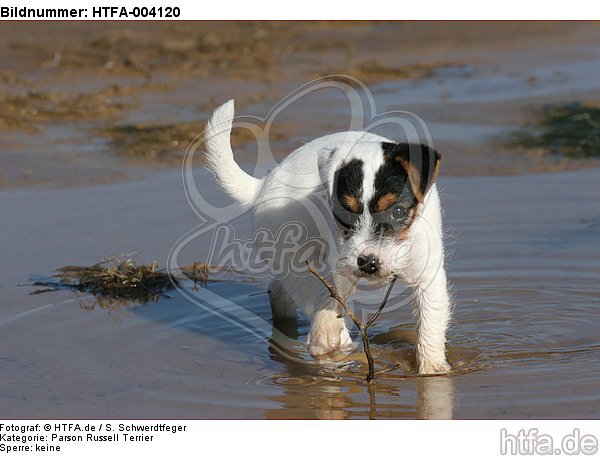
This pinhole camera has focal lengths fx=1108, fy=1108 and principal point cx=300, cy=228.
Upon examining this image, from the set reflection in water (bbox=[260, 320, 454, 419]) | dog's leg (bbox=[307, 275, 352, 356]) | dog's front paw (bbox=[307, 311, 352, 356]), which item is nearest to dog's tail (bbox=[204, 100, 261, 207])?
dog's leg (bbox=[307, 275, 352, 356])

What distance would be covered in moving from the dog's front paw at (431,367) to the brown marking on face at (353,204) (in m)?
1.15

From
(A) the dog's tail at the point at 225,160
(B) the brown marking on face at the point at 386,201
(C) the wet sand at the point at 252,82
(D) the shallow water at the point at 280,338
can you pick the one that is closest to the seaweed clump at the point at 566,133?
(C) the wet sand at the point at 252,82

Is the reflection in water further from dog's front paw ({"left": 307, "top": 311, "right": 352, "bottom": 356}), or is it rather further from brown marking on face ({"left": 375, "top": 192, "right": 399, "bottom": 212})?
brown marking on face ({"left": 375, "top": 192, "right": 399, "bottom": 212})

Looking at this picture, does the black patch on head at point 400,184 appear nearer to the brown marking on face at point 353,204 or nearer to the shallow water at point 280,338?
the brown marking on face at point 353,204

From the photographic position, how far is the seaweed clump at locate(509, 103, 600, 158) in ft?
38.3

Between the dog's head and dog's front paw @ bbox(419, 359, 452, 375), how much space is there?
0.77 meters

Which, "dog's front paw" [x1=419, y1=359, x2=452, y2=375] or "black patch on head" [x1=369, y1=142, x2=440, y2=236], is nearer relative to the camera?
"black patch on head" [x1=369, y1=142, x2=440, y2=236]

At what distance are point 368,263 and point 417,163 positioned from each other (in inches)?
25.8

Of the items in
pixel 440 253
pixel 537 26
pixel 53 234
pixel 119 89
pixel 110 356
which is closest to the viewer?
pixel 440 253

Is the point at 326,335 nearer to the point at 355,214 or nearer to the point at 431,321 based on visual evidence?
the point at 431,321

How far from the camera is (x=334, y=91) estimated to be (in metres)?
14.3
